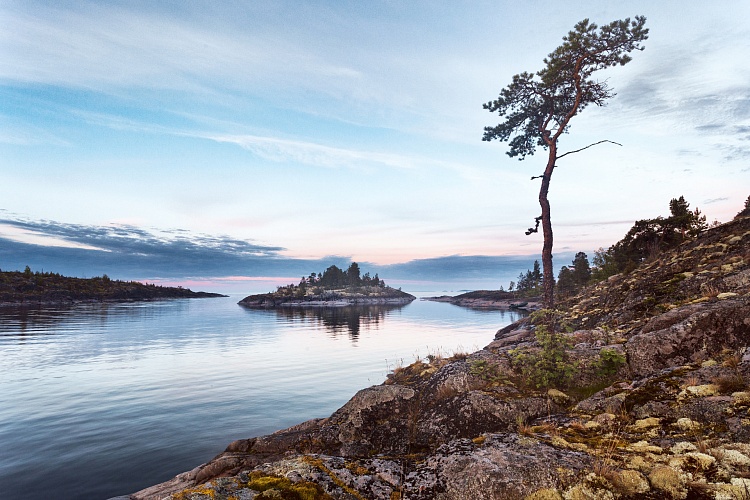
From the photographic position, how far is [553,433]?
765 centimetres

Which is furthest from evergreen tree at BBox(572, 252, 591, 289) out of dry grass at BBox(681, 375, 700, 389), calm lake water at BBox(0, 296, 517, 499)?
dry grass at BBox(681, 375, 700, 389)

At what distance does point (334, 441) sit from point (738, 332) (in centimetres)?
1319

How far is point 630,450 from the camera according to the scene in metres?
6.45

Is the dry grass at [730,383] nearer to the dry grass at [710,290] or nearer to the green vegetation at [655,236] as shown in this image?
the dry grass at [710,290]

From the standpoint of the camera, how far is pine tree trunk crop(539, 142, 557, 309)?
19734 millimetres

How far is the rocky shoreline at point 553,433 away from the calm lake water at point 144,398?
5.89 m

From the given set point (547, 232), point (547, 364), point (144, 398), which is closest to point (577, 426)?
point (547, 364)

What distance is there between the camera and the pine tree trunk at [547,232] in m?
19.7

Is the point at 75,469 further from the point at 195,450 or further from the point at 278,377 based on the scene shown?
the point at 278,377

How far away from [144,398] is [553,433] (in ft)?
87.2

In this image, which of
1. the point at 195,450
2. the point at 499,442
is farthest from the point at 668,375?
the point at 195,450

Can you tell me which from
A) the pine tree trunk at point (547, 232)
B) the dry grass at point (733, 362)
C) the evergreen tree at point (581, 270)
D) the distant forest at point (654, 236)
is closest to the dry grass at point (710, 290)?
the pine tree trunk at point (547, 232)

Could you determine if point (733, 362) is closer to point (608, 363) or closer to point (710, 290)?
point (608, 363)

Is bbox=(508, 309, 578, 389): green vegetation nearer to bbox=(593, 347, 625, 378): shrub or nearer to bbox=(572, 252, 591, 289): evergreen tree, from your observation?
bbox=(593, 347, 625, 378): shrub
